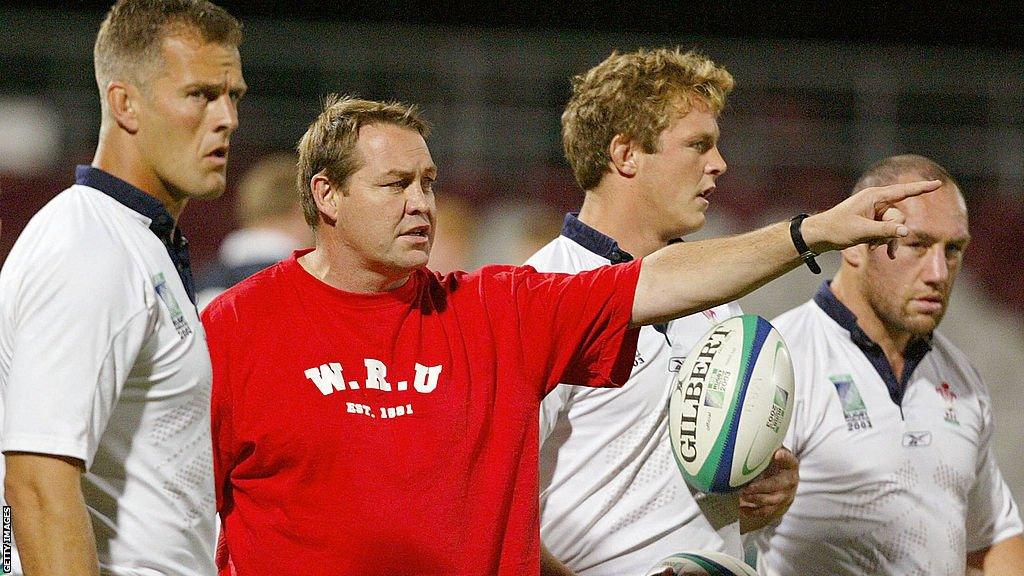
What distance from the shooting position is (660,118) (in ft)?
11.7

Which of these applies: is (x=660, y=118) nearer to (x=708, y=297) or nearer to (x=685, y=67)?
(x=685, y=67)

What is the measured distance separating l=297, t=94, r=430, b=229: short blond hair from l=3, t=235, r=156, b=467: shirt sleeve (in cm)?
77

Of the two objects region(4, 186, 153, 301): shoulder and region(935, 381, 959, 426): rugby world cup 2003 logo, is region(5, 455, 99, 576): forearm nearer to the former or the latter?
region(4, 186, 153, 301): shoulder

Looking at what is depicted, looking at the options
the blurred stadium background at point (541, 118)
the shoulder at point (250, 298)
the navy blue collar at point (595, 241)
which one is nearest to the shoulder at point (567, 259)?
the navy blue collar at point (595, 241)

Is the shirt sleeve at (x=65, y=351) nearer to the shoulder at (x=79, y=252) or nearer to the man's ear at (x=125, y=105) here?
the shoulder at (x=79, y=252)

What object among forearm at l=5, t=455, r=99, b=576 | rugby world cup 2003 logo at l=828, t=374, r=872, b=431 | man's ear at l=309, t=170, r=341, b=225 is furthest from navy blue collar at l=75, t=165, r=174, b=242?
rugby world cup 2003 logo at l=828, t=374, r=872, b=431

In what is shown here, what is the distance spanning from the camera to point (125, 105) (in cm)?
266

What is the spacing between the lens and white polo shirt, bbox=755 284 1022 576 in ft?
12.5

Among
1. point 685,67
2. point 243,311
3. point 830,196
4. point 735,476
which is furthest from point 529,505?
point 830,196

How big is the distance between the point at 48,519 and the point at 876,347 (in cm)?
263

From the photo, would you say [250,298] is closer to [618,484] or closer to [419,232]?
[419,232]

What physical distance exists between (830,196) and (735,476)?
7.75 metres

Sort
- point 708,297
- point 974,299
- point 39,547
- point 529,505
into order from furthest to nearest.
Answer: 1. point 974,299
2. point 529,505
3. point 708,297
4. point 39,547

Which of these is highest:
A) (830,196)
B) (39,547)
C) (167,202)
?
(830,196)
